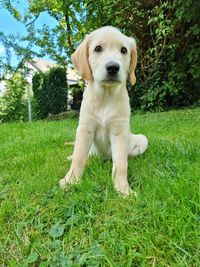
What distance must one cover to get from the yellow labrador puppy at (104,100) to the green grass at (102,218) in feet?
0.50

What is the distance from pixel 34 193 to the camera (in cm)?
213

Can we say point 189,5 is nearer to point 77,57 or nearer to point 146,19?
point 146,19

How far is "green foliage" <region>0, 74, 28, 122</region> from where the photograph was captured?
13.2 metres

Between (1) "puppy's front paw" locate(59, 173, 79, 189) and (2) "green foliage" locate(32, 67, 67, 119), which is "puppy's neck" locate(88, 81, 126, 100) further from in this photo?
(2) "green foliage" locate(32, 67, 67, 119)

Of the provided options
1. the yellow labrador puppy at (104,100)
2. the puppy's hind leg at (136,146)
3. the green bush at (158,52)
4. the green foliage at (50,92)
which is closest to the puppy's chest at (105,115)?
the yellow labrador puppy at (104,100)

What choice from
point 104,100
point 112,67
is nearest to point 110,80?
point 112,67

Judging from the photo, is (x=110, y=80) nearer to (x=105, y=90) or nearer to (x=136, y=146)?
(x=105, y=90)

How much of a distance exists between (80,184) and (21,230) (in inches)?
20.8

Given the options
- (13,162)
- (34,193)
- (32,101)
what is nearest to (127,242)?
(34,193)

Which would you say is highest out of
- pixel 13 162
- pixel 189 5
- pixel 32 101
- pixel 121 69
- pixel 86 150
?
pixel 189 5

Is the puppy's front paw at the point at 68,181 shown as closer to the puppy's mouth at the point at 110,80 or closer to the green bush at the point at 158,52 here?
the puppy's mouth at the point at 110,80

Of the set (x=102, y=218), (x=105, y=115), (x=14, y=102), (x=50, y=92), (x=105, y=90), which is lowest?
(x=14, y=102)

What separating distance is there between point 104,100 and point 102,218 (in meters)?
0.97

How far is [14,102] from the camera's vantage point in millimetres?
13414
